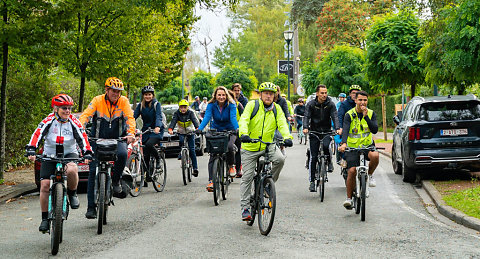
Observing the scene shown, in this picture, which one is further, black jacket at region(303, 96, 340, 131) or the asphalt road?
black jacket at region(303, 96, 340, 131)

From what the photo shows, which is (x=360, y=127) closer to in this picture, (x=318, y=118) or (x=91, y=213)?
(x=318, y=118)

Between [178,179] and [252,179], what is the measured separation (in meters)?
6.71

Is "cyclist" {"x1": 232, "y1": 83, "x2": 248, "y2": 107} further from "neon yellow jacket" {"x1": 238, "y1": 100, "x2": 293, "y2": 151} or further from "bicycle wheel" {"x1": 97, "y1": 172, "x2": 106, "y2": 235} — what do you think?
"bicycle wheel" {"x1": 97, "y1": 172, "x2": 106, "y2": 235}

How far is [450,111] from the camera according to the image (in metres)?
13.0

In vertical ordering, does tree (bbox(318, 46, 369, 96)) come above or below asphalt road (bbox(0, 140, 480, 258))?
above

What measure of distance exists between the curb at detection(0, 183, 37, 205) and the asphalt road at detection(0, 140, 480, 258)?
0.31 m

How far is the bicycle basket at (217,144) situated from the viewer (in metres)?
10.8

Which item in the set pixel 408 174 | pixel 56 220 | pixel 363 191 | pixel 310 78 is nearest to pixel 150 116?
pixel 363 191

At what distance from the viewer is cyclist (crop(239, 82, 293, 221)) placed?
8.44 metres

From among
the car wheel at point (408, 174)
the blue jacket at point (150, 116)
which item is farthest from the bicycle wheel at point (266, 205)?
the car wheel at point (408, 174)

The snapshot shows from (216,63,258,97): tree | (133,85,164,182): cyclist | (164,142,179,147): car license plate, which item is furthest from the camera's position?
(216,63,258,97): tree

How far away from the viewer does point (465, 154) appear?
1275 cm

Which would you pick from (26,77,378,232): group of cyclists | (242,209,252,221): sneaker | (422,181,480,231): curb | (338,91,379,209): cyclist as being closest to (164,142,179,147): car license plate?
(26,77,378,232): group of cyclists

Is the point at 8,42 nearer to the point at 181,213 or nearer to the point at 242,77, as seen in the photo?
the point at 181,213
